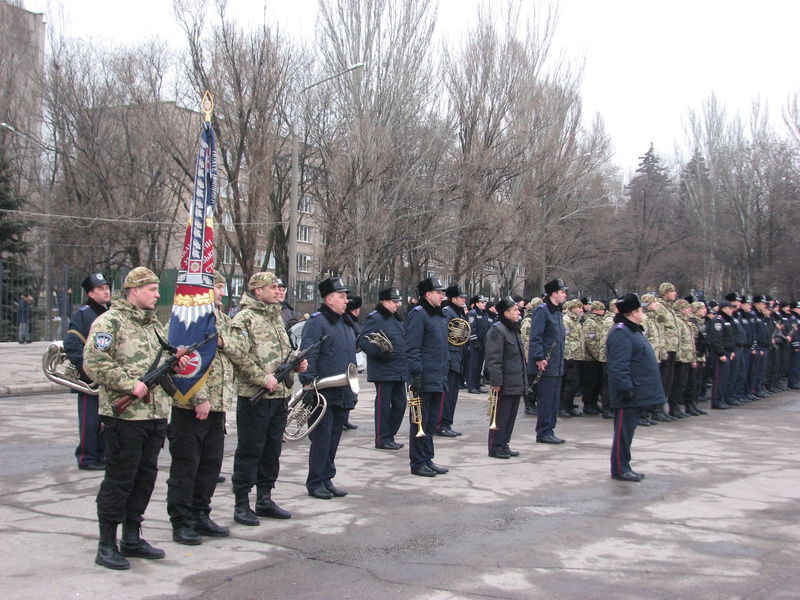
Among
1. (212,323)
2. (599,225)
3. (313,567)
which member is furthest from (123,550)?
(599,225)

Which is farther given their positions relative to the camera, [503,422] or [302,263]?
[302,263]

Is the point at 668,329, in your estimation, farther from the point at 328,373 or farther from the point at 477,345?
the point at 328,373

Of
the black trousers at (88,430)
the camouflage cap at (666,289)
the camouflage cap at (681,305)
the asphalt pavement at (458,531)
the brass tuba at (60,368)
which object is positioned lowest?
the asphalt pavement at (458,531)

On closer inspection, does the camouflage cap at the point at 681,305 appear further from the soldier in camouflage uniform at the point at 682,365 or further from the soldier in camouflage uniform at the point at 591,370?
the soldier in camouflage uniform at the point at 591,370

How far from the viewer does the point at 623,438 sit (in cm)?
823

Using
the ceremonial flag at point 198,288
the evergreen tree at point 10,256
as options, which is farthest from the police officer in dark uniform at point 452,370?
the evergreen tree at point 10,256

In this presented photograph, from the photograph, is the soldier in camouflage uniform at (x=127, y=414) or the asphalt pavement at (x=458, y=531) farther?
the soldier in camouflage uniform at (x=127, y=414)

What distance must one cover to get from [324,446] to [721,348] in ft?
32.5

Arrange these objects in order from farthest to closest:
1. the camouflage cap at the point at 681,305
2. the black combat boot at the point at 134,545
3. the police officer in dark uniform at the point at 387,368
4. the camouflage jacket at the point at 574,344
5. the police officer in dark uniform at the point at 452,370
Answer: the camouflage cap at the point at 681,305 < the camouflage jacket at the point at 574,344 < the police officer in dark uniform at the point at 452,370 < the police officer in dark uniform at the point at 387,368 < the black combat boot at the point at 134,545

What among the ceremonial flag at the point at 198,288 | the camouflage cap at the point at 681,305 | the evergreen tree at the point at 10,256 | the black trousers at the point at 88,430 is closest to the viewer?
the ceremonial flag at the point at 198,288

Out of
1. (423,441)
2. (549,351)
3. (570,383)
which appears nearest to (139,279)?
(423,441)

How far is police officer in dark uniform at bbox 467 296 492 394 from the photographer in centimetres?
1638

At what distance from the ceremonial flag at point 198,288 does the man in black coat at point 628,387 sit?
14.4 ft

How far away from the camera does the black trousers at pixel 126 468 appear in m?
5.21
